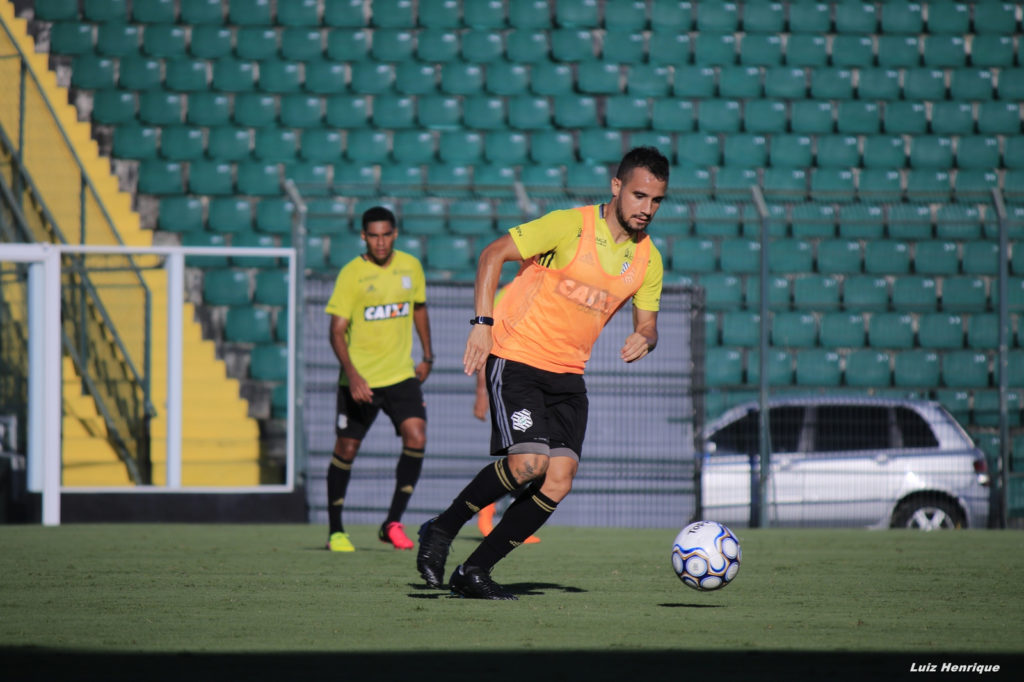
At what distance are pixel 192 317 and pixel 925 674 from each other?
1107 centimetres

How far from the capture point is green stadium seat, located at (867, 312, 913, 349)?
44.0 feet

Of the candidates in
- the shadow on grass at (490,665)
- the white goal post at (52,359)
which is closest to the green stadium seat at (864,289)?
the white goal post at (52,359)

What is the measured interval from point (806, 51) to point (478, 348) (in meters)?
12.0

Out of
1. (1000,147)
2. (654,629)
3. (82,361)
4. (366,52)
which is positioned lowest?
(654,629)

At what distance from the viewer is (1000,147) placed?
1603 centimetres

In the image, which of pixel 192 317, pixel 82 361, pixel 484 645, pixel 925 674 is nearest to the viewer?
pixel 925 674

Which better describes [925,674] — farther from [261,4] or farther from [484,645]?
[261,4]

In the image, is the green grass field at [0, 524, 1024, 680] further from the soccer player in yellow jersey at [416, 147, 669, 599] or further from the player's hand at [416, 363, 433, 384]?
the player's hand at [416, 363, 433, 384]

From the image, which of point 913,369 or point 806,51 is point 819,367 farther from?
point 806,51

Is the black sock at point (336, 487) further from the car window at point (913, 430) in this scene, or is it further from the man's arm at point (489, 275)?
the car window at point (913, 430)

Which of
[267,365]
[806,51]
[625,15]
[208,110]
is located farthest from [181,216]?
[806,51]

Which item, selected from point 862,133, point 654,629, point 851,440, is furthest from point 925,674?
point 862,133

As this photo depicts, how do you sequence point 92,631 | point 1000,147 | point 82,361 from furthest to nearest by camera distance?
point 1000,147
point 82,361
point 92,631

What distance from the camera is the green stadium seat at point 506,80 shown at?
16.1 metres
